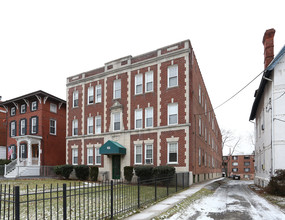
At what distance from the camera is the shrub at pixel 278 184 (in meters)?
15.3

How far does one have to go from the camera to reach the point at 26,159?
30719 mm

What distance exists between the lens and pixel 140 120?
24.0m

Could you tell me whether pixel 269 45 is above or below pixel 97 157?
above

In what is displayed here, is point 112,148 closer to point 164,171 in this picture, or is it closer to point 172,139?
point 172,139

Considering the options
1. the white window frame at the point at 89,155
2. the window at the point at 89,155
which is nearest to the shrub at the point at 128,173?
the white window frame at the point at 89,155

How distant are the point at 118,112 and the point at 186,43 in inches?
370

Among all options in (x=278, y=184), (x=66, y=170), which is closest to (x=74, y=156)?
(x=66, y=170)

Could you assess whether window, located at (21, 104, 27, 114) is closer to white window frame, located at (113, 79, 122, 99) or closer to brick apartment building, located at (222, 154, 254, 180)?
white window frame, located at (113, 79, 122, 99)

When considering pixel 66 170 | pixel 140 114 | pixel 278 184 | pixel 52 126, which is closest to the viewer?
pixel 278 184

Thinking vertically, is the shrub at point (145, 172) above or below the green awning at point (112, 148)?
below

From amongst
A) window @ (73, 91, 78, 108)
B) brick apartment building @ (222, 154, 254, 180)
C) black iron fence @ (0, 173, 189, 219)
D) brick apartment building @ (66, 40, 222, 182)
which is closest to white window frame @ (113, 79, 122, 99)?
brick apartment building @ (66, 40, 222, 182)

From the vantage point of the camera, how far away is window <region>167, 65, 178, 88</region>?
22391 millimetres

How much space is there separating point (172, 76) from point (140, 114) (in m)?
4.72

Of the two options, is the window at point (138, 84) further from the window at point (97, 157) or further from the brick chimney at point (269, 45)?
the brick chimney at point (269, 45)
